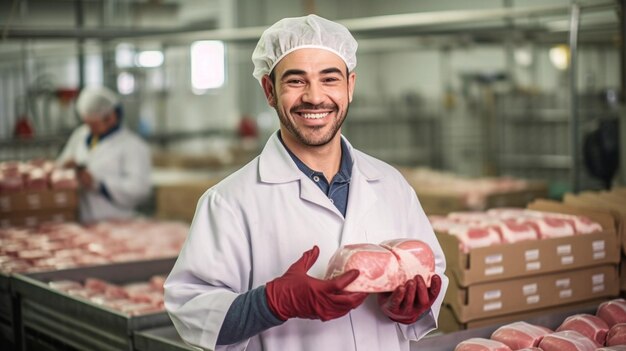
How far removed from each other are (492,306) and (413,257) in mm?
1156

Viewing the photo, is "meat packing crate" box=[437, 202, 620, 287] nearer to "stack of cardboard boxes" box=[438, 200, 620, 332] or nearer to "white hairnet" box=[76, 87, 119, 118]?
"stack of cardboard boxes" box=[438, 200, 620, 332]

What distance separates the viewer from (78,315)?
11.6 ft

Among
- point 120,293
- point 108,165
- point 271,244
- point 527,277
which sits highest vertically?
point 271,244

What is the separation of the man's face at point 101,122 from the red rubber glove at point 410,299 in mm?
4429

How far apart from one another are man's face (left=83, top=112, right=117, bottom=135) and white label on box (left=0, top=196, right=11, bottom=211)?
89 cm

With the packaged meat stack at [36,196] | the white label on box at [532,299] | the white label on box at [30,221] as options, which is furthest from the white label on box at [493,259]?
the white label on box at [30,221]

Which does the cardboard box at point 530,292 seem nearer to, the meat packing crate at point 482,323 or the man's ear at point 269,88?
the meat packing crate at point 482,323

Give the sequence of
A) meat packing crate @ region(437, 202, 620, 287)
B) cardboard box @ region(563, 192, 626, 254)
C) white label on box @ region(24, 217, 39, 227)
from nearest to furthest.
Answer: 1. meat packing crate @ region(437, 202, 620, 287)
2. cardboard box @ region(563, 192, 626, 254)
3. white label on box @ region(24, 217, 39, 227)

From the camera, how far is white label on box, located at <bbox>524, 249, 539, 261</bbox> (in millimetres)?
3238

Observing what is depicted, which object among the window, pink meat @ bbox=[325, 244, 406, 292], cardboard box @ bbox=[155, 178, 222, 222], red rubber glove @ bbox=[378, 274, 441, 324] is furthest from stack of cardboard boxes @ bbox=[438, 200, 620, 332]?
the window

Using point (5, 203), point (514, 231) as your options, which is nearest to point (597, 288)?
point (514, 231)

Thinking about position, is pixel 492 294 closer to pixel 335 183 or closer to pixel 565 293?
pixel 565 293

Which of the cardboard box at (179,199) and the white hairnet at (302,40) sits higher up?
the white hairnet at (302,40)

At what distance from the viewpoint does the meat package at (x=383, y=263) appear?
6.65 feet
